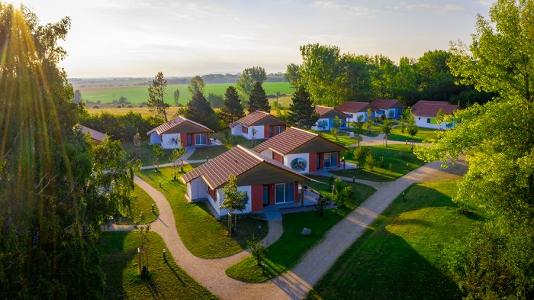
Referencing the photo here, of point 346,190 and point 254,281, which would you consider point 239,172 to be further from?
point 254,281

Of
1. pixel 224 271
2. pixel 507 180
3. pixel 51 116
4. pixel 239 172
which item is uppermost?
pixel 51 116

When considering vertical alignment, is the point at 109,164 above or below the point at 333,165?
above

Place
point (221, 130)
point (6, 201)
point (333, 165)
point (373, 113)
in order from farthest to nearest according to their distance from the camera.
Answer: point (373, 113), point (221, 130), point (333, 165), point (6, 201)

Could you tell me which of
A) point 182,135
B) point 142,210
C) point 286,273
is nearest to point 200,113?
point 182,135

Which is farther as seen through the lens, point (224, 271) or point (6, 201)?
point (224, 271)

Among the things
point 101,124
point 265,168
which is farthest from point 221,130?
point 265,168

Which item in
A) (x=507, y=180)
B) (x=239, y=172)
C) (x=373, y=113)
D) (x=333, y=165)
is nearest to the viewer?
(x=507, y=180)

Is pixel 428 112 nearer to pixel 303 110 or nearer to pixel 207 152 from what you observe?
pixel 303 110

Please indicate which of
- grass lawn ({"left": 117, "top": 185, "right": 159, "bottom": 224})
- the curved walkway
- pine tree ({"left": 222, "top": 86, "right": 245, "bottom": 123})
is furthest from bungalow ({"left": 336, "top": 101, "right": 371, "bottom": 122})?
grass lawn ({"left": 117, "top": 185, "right": 159, "bottom": 224})
